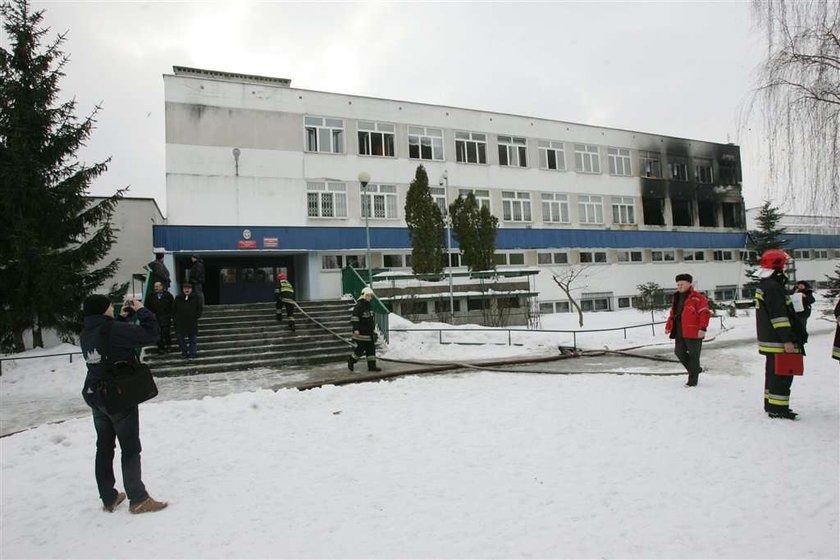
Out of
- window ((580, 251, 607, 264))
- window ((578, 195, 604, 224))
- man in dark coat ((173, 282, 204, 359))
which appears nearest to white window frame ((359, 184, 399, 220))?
window ((580, 251, 607, 264))

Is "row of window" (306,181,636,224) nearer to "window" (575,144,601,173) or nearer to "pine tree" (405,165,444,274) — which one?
"window" (575,144,601,173)

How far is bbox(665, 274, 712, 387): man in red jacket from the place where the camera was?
7867 millimetres

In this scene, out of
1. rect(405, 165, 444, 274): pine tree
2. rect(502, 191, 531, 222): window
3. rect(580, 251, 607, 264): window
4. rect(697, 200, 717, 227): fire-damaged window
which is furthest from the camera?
rect(697, 200, 717, 227): fire-damaged window

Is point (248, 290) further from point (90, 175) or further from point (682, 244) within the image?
point (682, 244)

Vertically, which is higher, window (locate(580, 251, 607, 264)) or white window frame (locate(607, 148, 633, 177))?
white window frame (locate(607, 148, 633, 177))

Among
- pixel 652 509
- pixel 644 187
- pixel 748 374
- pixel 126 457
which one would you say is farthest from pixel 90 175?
pixel 644 187

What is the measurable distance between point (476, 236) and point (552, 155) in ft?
38.4

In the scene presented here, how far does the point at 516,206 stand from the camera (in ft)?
90.1

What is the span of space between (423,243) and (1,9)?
14109 millimetres

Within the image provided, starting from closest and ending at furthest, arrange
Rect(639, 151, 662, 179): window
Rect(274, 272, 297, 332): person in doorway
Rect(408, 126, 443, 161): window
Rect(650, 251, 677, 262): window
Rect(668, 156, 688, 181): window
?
1. Rect(274, 272, 297, 332): person in doorway
2. Rect(408, 126, 443, 161): window
3. Rect(650, 251, 677, 262): window
4. Rect(639, 151, 662, 179): window
5. Rect(668, 156, 688, 181): window

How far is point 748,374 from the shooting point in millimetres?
9125

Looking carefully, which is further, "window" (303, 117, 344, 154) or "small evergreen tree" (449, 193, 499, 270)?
"window" (303, 117, 344, 154)

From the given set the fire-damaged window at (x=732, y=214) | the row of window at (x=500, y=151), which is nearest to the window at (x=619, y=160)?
the row of window at (x=500, y=151)

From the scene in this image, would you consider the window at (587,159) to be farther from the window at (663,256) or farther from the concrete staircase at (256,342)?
the concrete staircase at (256,342)
